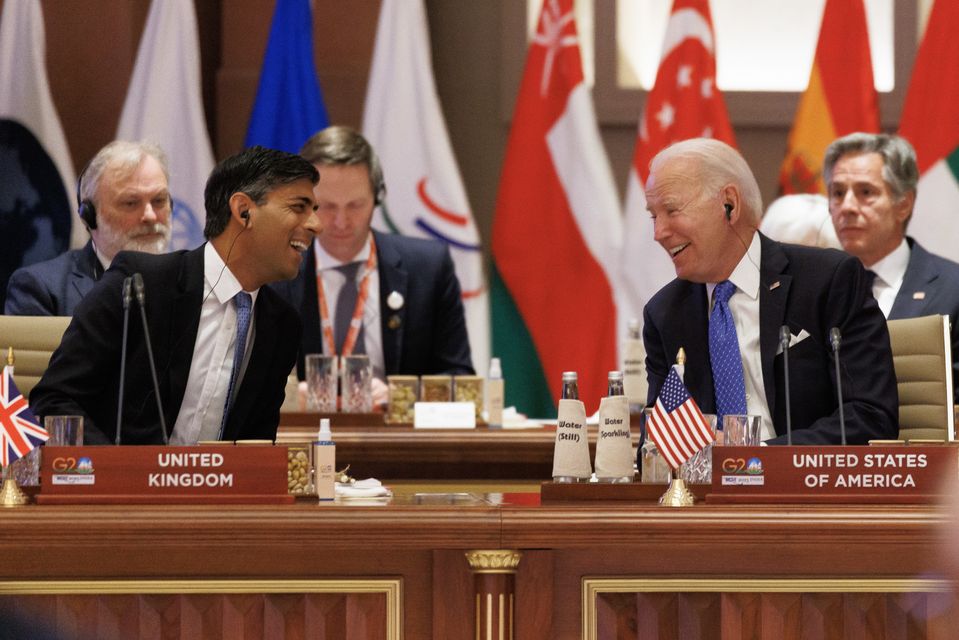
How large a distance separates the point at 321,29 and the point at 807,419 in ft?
12.0

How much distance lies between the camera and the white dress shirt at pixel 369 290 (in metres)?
4.98

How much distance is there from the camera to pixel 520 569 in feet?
7.39

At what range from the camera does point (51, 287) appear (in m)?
4.17

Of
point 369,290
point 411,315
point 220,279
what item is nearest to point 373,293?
point 369,290

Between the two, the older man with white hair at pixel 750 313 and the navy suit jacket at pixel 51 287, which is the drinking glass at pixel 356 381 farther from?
the older man with white hair at pixel 750 313

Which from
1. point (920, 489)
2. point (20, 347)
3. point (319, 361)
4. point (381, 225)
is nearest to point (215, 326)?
point (20, 347)

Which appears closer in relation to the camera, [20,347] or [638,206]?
[20,347]

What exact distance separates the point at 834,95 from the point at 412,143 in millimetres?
1819

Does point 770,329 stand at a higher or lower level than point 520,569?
higher

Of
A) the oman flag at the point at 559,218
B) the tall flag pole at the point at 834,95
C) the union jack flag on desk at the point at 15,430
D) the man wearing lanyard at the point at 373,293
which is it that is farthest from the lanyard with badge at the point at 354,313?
the union jack flag on desk at the point at 15,430

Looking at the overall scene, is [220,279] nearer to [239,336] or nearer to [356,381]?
[239,336]

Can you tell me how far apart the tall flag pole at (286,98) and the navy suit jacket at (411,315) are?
1.15 meters

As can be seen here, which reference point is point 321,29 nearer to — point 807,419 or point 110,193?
point 110,193

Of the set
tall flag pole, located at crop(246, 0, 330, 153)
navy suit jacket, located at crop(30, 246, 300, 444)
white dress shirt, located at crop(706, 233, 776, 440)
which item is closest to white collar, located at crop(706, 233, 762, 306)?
white dress shirt, located at crop(706, 233, 776, 440)
